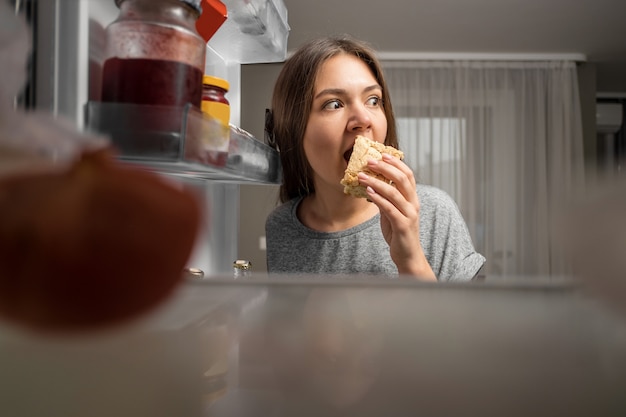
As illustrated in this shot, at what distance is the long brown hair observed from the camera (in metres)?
0.65

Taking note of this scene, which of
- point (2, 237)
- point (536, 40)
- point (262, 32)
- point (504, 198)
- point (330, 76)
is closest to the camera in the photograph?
point (2, 237)

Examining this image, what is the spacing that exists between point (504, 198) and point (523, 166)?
0.22 meters

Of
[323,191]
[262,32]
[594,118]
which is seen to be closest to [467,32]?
[594,118]

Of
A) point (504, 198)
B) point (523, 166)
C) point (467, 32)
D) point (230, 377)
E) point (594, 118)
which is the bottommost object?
point (230, 377)

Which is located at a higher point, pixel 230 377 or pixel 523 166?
pixel 523 166

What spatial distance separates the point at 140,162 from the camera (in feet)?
0.46

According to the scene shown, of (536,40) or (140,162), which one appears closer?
(140,162)

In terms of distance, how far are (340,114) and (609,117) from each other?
3.09m

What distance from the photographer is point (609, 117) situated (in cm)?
313

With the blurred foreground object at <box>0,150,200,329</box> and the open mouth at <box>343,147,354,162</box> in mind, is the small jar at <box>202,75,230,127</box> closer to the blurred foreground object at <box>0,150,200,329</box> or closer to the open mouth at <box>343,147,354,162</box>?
the blurred foreground object at <box>0,150,200,329</box>

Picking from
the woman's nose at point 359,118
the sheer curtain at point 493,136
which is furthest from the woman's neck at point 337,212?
the sheer curtain at point 493,136

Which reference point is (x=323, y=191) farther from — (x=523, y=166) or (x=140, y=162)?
(x=523, y=166)

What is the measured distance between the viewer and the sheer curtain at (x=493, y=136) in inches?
111

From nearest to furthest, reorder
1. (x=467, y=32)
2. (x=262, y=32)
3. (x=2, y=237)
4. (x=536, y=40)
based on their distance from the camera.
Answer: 1. (x=2, y=237)
2. (x=262, y=32)
3. (x=467, y=32)
4. (x=536, y=40)
